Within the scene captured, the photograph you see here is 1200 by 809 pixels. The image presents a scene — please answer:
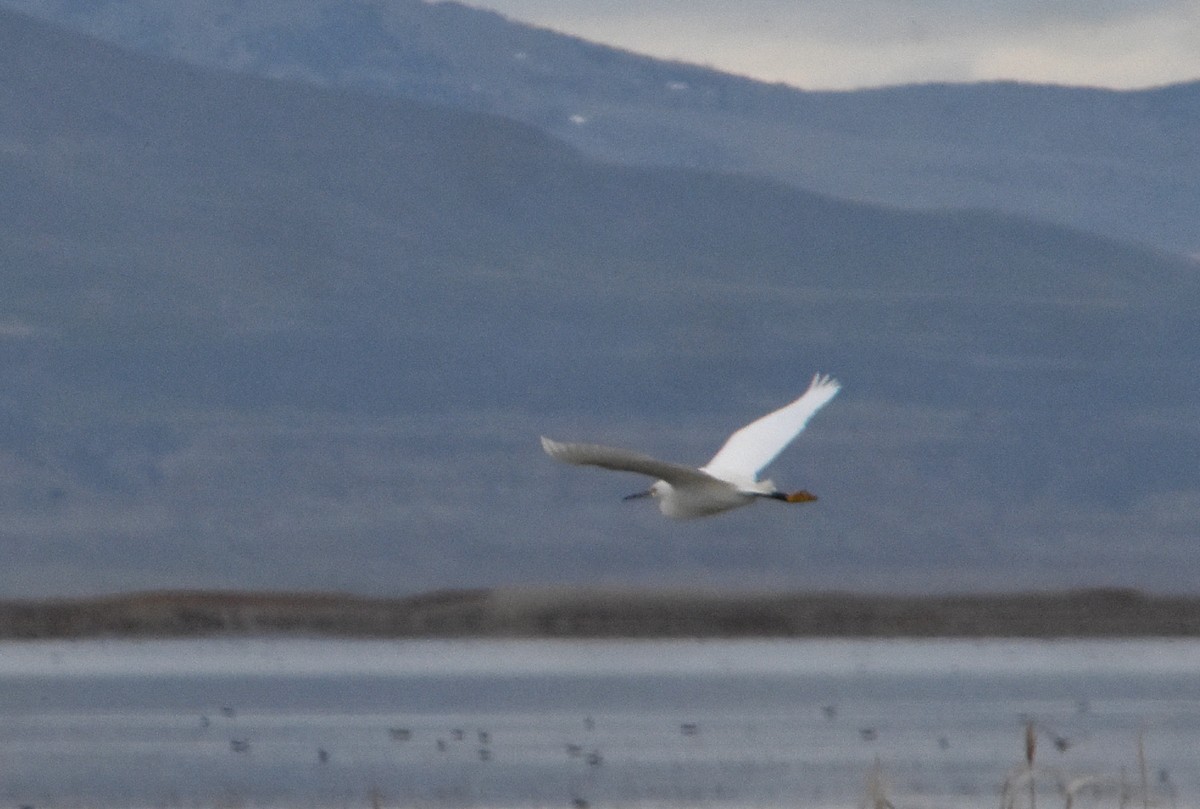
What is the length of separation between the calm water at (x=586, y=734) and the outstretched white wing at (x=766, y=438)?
2735mm

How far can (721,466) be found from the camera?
1917 cm

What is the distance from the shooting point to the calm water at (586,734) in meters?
21.2

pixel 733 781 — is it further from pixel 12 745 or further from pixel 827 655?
pixel 827 655

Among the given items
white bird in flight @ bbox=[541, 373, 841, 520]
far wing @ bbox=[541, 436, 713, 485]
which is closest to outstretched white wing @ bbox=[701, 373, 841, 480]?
white bird in flight @ bbox=[541, 373, 841, 520]

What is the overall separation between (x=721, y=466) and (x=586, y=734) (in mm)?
9928

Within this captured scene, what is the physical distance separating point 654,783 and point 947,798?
2819mm

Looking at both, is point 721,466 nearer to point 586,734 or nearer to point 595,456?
point 595,456

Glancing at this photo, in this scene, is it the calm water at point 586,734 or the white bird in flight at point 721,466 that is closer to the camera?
the white bird in flight at point 721,466

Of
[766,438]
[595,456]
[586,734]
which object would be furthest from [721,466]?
[586,734]

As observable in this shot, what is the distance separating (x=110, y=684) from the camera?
4516cm

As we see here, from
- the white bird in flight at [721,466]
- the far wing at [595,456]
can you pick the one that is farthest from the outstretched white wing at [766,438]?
the far wing at [595,456]

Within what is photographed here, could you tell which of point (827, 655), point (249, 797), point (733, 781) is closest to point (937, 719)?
point (733, 781)

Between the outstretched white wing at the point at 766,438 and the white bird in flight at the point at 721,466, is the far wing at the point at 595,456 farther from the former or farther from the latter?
the outstretched white wing at the point at 766,438

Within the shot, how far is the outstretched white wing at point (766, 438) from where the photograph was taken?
1931 centimetres
